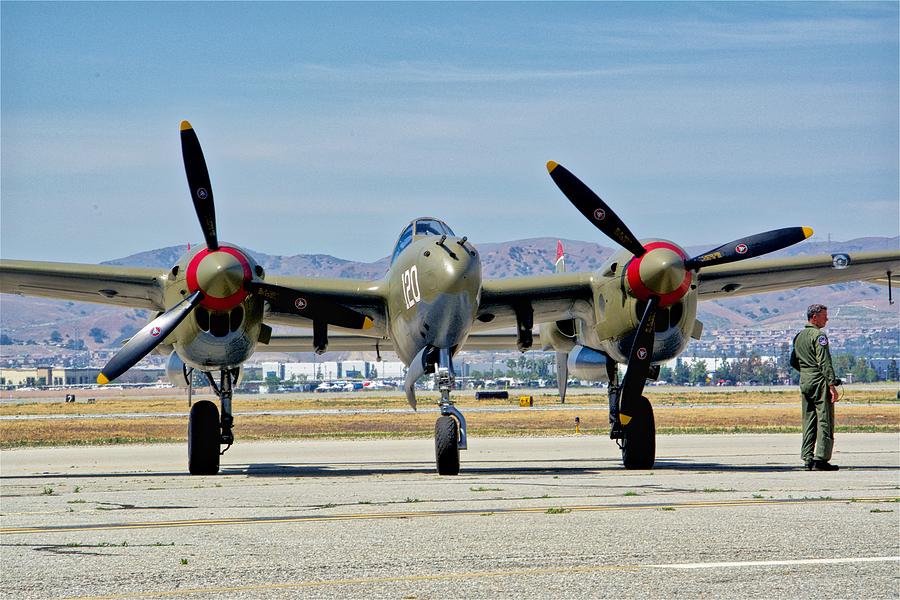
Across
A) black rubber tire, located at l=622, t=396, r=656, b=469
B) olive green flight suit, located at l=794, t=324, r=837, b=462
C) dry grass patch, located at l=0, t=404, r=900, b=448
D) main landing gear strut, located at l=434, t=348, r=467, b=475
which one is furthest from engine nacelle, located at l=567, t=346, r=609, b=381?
dry grass patch, located at l=0, t=404, r=900, b=448

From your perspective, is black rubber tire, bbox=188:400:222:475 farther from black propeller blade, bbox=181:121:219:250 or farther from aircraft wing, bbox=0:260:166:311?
black propeller blade, bbox=181:121:219:250

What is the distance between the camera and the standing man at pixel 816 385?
58.6 ft

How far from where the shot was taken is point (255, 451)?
3425cm

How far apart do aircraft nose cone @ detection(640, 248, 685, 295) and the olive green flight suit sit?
Result: 2996mm

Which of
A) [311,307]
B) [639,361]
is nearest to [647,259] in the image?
[639,361]

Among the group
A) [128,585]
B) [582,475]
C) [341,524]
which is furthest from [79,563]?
[582,475]

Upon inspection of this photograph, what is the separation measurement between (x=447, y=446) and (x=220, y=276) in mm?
5398

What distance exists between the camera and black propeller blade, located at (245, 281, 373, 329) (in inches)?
856

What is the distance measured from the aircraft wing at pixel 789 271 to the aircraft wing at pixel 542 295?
265 centimetres

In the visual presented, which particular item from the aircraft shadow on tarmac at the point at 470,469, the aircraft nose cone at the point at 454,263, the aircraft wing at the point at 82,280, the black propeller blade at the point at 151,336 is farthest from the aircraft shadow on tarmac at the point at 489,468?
the aircraft wing at the point at 82,280

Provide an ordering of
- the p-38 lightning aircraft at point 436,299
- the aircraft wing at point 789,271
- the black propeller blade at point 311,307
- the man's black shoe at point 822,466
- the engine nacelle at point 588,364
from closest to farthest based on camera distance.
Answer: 1. the man's black shoe at point 822,466
2. the p-38 lightning aircraft at point 436,299
3. the black propeller blade at point 311,307
4. the aircraft wing at point 789,271
5. the engine nacelle at point 588,364

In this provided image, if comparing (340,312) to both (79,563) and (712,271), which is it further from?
(79,563)

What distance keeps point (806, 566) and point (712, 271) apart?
1612cm

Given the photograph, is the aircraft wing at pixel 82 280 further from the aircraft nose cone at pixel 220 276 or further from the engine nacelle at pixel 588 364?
the engine nacelle at pixel 588 364
